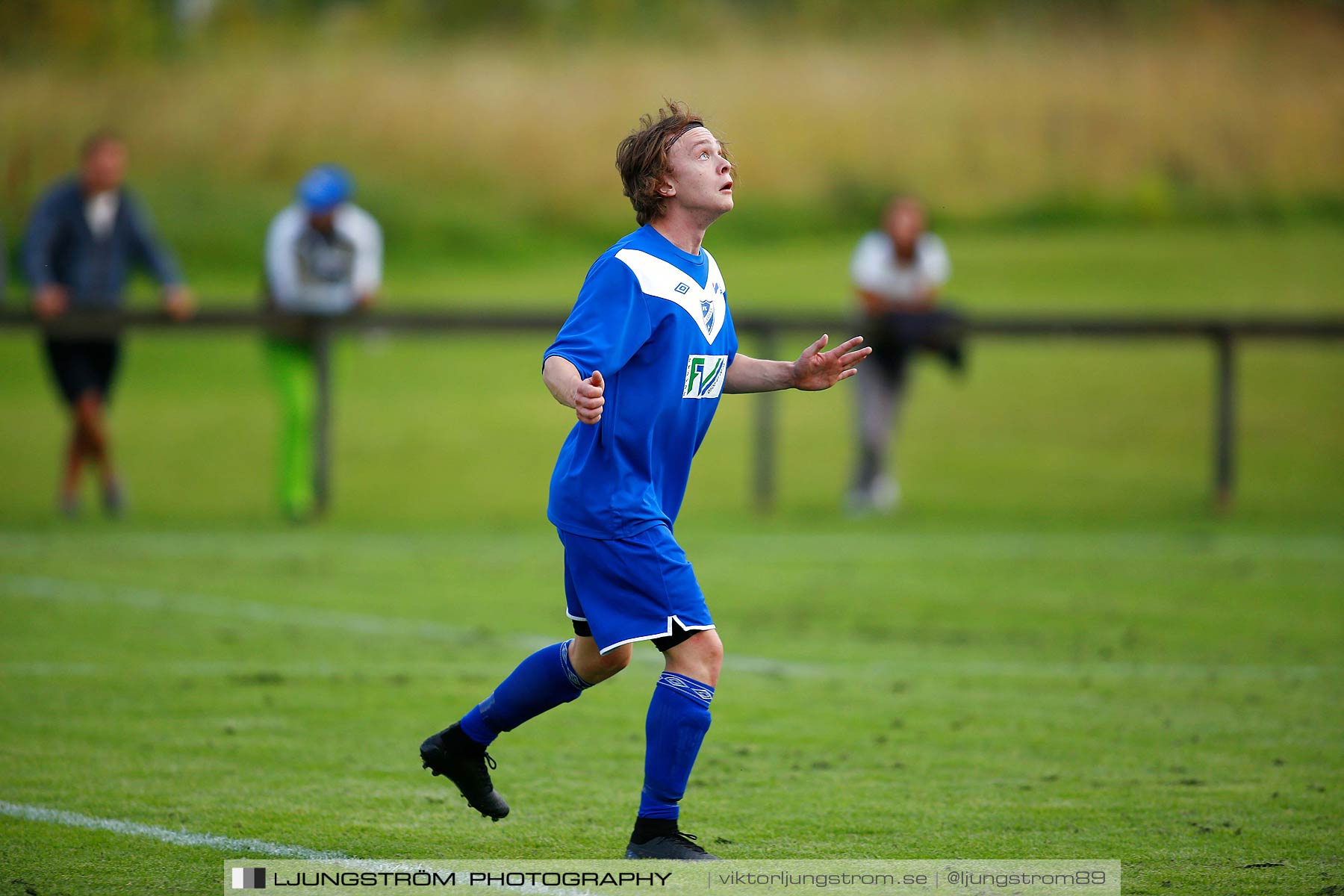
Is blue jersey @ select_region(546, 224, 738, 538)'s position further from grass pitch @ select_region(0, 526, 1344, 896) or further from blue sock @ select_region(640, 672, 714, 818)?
grass pitch @ select_region(0, 526, 1344, 896)

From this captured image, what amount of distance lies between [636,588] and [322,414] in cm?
847

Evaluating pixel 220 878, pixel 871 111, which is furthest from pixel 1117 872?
pixel 871 111

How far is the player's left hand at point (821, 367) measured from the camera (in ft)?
15.7

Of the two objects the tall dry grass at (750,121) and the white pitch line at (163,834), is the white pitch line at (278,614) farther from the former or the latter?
the tall dry grass at (750,121)

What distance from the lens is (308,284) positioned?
41.3 feet

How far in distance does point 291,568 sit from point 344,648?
8.40 feet

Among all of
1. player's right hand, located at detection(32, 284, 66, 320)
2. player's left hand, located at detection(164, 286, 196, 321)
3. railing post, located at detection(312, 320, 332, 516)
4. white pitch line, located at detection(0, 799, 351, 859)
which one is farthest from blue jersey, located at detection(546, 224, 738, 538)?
player's right hand, located at detection(32, 284, 66, 320)

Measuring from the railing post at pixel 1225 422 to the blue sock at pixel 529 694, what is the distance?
359 inches

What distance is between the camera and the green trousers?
12031 mm

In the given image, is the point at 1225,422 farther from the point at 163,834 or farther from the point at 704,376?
the point at 163,834

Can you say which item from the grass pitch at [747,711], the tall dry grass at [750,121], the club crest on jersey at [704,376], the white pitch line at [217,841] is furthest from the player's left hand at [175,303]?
the tall dry grass at [750,121]

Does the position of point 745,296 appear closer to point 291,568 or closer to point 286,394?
point 286,394

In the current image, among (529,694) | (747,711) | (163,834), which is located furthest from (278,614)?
(529,694)

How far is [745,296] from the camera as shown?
2217cm
